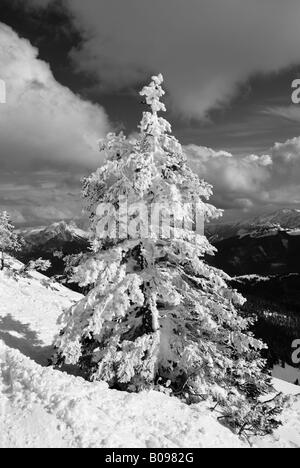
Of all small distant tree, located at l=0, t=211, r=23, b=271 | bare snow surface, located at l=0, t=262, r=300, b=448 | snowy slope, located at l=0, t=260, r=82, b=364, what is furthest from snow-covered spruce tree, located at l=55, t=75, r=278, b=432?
small distant tree, located at l=0, t=211, r=23, b=271

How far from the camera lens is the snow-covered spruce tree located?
14.1 meters

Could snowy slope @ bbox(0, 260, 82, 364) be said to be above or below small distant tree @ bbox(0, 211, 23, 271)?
below

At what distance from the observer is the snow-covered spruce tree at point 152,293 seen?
14.1 meters

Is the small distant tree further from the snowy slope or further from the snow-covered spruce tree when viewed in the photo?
the snow-covered spruce tree

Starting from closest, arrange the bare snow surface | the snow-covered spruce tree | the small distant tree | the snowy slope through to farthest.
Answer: the bare snow surface
the snow-covered spruce tree
the snowy slope
the small distant tree

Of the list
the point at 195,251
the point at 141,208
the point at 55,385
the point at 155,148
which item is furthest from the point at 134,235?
the point at 55,385

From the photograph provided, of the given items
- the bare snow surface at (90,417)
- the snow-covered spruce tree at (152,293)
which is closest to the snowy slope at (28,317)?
the snow-covered spruce tree at (152,293)

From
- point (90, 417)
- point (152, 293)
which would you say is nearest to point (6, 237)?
point (152, 293)

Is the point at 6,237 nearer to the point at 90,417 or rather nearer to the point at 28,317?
the point at 28,317

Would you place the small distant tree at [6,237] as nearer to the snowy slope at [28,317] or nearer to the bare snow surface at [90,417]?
the snowy slope at [28,317]

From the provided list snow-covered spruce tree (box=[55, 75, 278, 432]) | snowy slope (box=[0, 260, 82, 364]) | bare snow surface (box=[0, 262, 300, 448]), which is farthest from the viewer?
snowy slope (box=[0, 260, 82, 364])

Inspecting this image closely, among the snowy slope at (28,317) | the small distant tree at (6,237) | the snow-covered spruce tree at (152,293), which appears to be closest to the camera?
the snow-covered spruce tree at (152,293)

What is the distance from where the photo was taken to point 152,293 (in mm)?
14820

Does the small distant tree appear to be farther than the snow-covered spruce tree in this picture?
Yes
